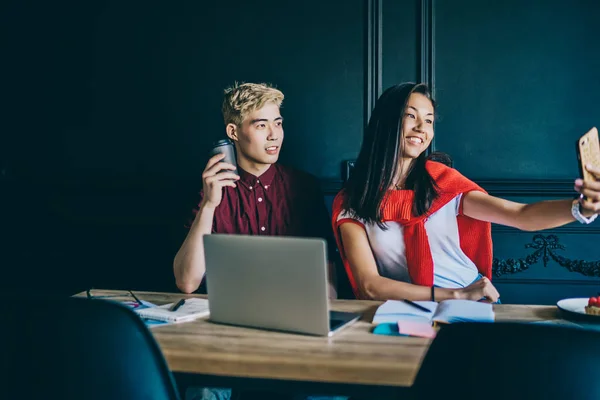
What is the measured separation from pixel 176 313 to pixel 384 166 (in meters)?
0.94

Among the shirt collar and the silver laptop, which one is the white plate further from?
the shirt collar

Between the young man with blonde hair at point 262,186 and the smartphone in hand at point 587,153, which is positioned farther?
the young man with blonde hair at point 262,186

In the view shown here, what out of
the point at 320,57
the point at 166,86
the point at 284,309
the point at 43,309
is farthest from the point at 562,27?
the point at 43,309

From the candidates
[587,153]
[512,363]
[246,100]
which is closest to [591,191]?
[587,153]

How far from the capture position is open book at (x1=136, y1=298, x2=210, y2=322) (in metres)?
1.56

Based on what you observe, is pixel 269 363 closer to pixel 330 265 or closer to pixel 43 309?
pixel 43 309

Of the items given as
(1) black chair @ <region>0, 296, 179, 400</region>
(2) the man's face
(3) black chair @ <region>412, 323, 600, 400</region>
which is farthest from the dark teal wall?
(3) black chair @ <region>412, 323, 600, 400</region>

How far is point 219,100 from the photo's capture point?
3.01m

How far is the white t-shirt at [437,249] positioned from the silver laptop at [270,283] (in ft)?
2.08

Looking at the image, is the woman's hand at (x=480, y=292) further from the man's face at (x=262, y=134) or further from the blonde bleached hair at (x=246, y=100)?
the blonde bleached hair at (x=246, y=100)

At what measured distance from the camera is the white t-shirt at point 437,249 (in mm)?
2074

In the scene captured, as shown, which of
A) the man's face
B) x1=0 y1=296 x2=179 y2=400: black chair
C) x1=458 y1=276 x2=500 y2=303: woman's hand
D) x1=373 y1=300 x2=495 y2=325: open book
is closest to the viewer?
x1=0 y1=296 x2=179 y2=400: black chair

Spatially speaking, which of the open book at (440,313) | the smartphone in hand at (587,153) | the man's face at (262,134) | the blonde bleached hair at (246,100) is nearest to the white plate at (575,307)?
the open book at (440,313)

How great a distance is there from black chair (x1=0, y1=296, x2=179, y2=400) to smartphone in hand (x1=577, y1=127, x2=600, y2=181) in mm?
1140
